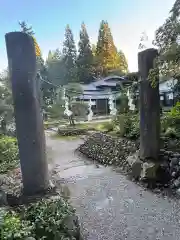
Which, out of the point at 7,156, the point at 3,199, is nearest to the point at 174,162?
the point at 3,199

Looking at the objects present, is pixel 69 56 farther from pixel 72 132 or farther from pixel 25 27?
pixel 72 132

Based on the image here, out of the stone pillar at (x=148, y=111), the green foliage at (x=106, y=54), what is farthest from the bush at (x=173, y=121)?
the green foliage at (x=106, y=54)

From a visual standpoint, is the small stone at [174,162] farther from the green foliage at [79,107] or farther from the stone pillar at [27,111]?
the green foliage at [79,107]

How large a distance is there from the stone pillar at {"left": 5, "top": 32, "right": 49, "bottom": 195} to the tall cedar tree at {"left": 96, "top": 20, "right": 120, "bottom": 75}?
79.1 ft

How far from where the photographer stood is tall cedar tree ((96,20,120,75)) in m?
25.7

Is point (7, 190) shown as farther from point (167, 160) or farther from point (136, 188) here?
point (167, 160)

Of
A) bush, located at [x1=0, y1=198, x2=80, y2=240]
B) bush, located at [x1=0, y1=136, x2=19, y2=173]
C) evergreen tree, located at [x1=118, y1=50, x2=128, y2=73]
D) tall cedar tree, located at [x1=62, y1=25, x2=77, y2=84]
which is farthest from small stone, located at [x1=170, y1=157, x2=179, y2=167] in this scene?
evergreen tree, located at [x1=118, y1=50, x2=128, y2=73]

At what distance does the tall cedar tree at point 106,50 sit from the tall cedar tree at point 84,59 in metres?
1.28

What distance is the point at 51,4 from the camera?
7211mm

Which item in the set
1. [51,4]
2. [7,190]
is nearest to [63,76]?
[51,4]

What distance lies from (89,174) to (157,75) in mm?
2918

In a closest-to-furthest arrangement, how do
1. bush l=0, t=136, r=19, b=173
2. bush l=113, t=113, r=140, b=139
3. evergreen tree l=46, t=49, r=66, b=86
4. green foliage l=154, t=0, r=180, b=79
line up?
green foliage l=154, t=0, r=180, b=79 < bush l=0, t=136, r=19, b=173 < bush l=113, t=113, r=140, b=139 < evergreen tree l=46, t=49, r=66, b=86

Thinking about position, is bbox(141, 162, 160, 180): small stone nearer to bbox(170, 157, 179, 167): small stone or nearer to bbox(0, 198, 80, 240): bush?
bbox(170, 157, 179, 167): small stone

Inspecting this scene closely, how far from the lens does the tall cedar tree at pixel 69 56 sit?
25938 mm
